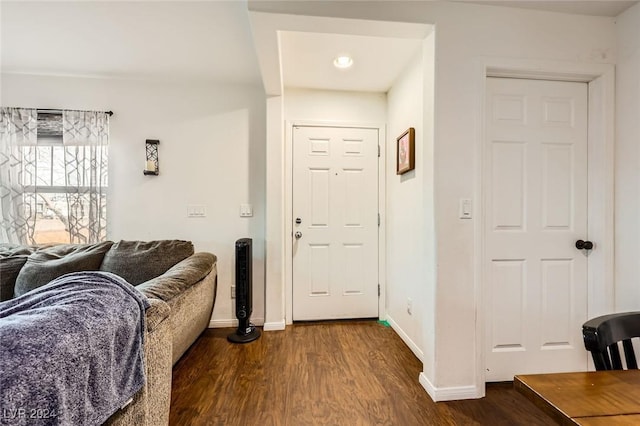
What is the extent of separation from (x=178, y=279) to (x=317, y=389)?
1074 mm

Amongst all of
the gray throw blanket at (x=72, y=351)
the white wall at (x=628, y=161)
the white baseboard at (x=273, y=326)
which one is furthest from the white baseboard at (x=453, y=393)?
the gray throw blanket at (x=72, y=351)

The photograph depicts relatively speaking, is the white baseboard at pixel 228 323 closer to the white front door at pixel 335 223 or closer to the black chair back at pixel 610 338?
the white front door at pixel 335 223

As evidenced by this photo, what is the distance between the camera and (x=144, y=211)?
2.64 meters

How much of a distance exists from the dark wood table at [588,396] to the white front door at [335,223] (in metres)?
2.10

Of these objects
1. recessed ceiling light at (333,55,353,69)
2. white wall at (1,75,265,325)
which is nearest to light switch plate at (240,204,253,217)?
white wall at (1,75,265,325)

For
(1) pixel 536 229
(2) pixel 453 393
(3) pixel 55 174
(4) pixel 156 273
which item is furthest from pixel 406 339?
(3) pixel 55 174

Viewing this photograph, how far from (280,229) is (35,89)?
8.37ft

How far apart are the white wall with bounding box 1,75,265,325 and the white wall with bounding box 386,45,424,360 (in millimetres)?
1265

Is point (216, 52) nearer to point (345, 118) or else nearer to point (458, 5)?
point (345, 118)

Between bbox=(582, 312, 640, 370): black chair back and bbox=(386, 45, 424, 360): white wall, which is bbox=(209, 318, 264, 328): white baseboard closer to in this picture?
bbox=(386, 45, 424, 360): white wall

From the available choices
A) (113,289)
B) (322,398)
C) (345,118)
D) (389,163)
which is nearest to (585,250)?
(389,163)

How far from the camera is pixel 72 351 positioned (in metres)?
0.71

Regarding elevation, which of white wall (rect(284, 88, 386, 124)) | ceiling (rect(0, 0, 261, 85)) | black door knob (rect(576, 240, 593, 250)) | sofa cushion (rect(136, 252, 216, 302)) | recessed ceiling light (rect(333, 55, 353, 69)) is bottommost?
sofa cushion (rect(136, 252, 216, 302))

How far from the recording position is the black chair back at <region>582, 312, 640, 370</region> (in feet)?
2.89
